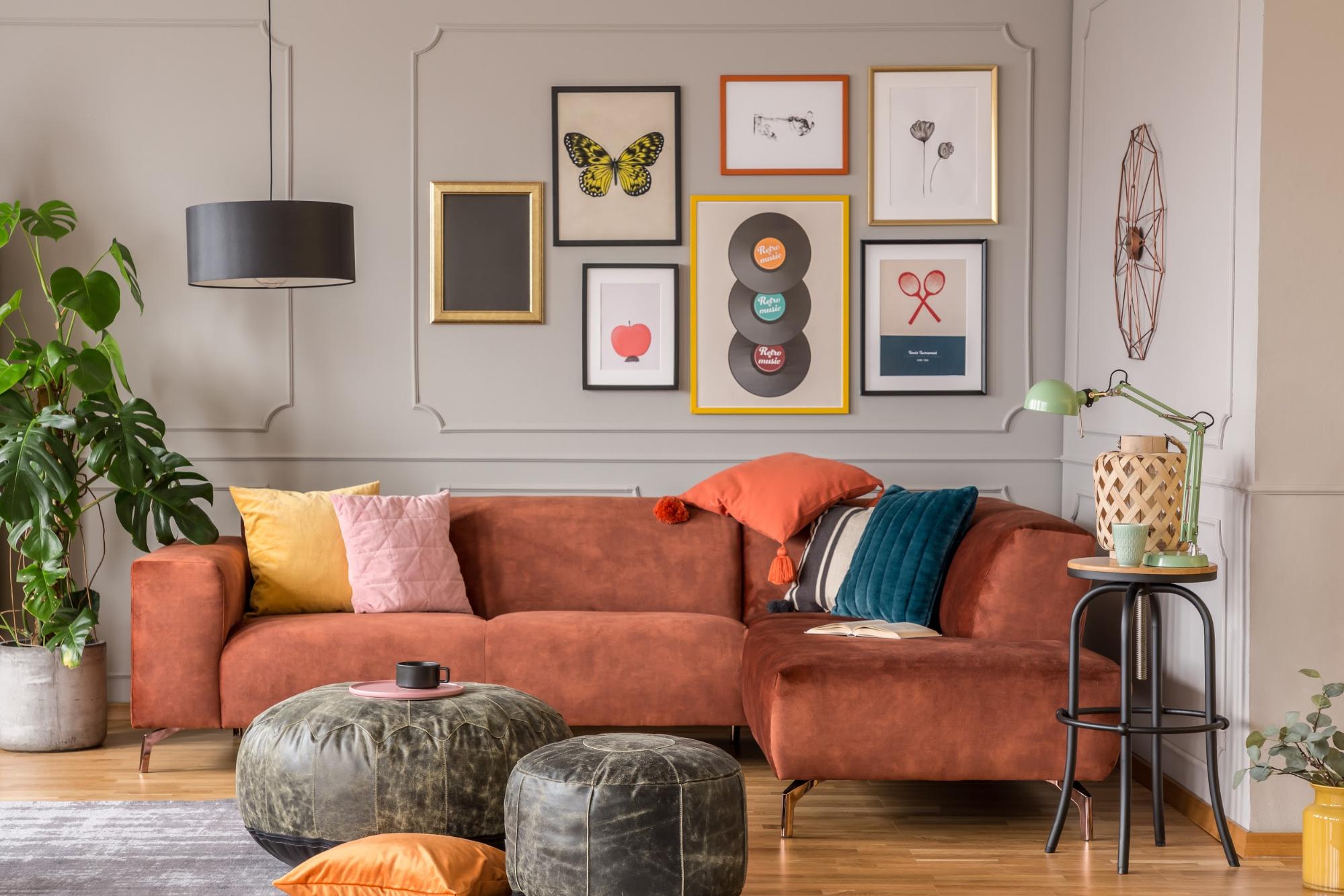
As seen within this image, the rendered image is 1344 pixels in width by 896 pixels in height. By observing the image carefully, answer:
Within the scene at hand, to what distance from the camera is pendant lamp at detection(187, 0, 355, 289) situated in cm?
389

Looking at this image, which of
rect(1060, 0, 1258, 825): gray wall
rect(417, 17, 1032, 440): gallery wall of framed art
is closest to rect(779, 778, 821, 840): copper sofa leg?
rect(1060, 0, 1258, 825): gray wall

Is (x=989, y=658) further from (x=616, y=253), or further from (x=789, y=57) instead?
(x=789, y=57)

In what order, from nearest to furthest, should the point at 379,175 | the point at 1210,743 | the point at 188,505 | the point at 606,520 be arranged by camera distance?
the point at 1210,743, the point at 188,505, the point at 606,520, the point at 379,175

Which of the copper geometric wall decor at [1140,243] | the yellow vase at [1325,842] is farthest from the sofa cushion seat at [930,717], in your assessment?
the copper geometric wall decor at [1140,243]

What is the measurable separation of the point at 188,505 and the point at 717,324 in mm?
1920

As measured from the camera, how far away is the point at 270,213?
388 centimetres

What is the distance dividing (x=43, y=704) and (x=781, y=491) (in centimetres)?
246

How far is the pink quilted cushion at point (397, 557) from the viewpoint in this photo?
3.98 meters

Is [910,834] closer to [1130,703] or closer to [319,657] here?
[1130,703]

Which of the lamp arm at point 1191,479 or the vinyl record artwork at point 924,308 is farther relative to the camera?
the vinyl record artwork at point 924,308

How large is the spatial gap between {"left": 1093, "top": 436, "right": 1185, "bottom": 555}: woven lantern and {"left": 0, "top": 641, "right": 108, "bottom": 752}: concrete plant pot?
10.5 feet

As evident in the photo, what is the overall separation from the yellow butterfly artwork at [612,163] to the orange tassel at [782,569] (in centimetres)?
145

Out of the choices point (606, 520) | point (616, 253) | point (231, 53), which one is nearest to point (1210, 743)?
point (606, 520)

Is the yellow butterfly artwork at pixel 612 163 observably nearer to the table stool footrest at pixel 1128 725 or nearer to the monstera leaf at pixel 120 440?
the monstera leaf at pixel 120 440
